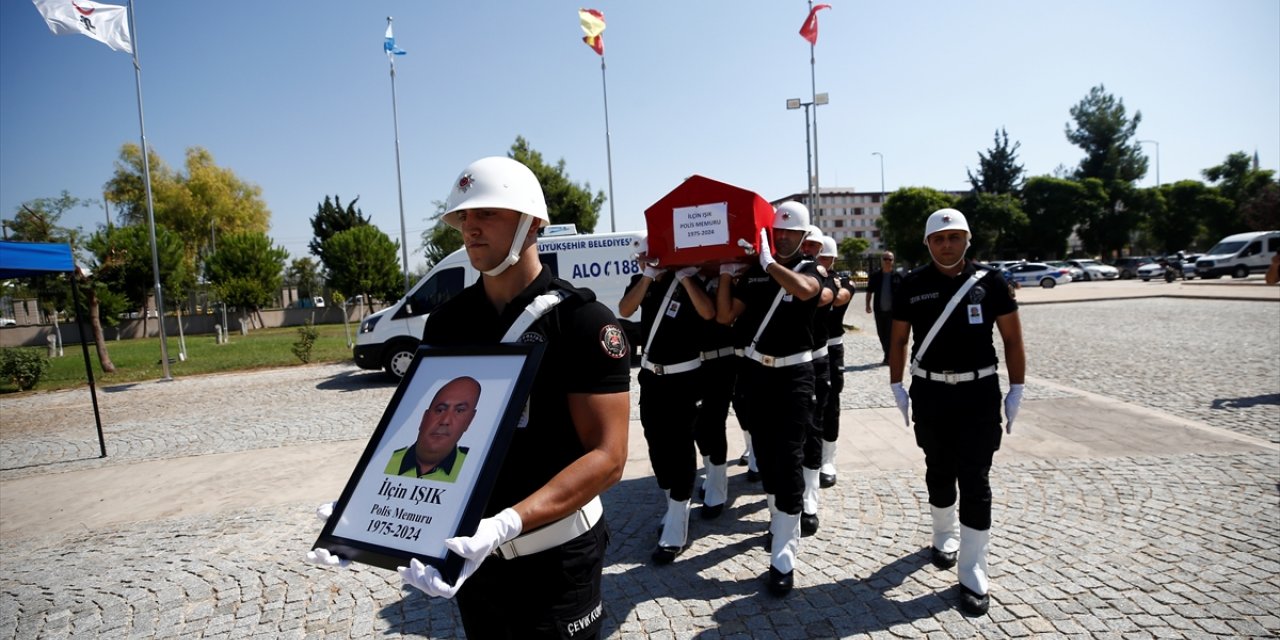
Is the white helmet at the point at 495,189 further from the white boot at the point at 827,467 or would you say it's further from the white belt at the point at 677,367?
the white boot at the point at 827,467

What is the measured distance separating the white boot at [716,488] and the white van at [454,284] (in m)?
7.96

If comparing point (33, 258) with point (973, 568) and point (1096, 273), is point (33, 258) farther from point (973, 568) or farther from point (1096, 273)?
point (1096, 273)

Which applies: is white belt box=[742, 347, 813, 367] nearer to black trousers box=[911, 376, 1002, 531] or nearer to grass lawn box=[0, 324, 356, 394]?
black trousers box=[911, 376, 1002, 531]

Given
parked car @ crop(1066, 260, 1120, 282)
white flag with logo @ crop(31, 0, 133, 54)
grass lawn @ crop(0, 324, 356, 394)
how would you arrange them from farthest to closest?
parked car @ crop(1066, 260, 1120, 282)
grass lawn @ crop(0, 324, 356, 394)
white flag with logo @ crop(31, 0, 133, 54)

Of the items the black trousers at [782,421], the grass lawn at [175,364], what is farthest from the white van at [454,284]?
the black trousers at [782,421]

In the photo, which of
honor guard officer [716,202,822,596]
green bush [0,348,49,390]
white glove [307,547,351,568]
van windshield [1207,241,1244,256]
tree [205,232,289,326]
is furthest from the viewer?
tree [205,232,289,326]

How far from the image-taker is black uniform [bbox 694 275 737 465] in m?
4.61

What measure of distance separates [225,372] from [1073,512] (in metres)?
19.3

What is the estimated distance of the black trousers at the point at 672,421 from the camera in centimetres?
437

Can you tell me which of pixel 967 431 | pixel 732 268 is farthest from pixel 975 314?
pixel 732 268

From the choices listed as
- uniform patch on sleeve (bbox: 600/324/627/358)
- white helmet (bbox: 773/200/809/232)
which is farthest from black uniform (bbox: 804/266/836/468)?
uniform patch on sleeve (bbox: 600/324/627/358)

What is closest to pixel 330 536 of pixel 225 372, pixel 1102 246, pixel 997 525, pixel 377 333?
pixel 997 525

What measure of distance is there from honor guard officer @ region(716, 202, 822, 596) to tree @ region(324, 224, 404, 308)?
46305mm

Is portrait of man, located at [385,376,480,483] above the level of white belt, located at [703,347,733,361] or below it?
above
